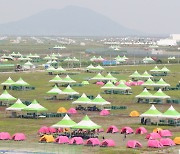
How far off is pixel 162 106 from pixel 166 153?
3373cm

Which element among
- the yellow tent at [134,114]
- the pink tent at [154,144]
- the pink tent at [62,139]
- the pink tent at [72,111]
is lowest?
the pink tent at [154,144]

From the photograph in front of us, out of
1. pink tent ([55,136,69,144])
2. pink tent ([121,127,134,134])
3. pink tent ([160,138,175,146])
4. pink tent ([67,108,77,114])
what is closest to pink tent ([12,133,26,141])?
pink tent ([55,136,69,144])

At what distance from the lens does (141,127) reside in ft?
219

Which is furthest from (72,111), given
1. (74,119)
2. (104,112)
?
(74,119)

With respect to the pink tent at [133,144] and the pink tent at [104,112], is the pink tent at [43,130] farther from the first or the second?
the pink tent at [104,112]

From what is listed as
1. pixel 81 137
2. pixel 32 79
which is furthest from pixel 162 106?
pixel 32 79

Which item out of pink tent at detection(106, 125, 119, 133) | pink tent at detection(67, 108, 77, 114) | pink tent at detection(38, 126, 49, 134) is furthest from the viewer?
pink tent at detection(67, 108, 77, 114)

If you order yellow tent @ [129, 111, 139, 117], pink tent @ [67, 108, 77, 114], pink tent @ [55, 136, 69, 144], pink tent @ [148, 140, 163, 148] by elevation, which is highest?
pink tent @ [67, 108, 77, 114]

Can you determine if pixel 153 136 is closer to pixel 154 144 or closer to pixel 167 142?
pixel 167 142

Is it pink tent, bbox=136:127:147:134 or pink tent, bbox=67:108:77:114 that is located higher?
pink tent, bbox=67:108:77:114

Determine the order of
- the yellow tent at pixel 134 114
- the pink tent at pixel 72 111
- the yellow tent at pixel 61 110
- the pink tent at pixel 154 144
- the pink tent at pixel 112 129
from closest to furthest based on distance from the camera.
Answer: the pink tent at pixel 154 144 → the pink tent at pixel 112 129 → the yellow tent at pixel 134 114 → the yellow tent at pixel 61 110 → the pink tent at pixel 72 111

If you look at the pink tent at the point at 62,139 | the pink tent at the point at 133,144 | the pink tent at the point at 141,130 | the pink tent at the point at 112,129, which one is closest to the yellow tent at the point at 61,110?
the pink tent at the point at 112,129

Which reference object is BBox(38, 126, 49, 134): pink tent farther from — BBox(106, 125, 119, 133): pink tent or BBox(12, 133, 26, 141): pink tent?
BBox(106, 125, 119, 133): pink tent

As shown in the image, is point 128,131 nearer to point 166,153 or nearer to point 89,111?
point 166,153
